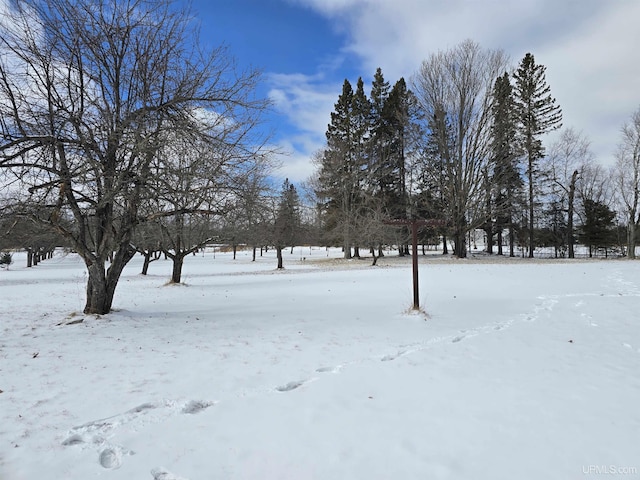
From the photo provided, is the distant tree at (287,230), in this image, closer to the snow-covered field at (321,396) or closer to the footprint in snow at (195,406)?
the snow-covered field at (321,396)

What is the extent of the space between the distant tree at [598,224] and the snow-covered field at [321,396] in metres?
32.8

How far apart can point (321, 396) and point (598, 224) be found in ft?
131

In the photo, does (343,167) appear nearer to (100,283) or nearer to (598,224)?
(598,224)

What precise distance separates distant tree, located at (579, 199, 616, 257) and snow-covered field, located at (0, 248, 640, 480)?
32829 millimetres

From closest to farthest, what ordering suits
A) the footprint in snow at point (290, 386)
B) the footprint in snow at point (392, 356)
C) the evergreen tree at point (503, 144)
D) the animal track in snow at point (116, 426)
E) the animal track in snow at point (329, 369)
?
1. the animal track in snow at point (116, 426)
2. the footprint in snow at point (290, 386)
3. the animal track in snow at point (329, 369)
4. the footprint in snow at point (392, 356)
5. the evergreen tree at point (503, 144)

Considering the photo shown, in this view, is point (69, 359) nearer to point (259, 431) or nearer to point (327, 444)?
point (259, 431)

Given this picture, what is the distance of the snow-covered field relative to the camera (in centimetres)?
246

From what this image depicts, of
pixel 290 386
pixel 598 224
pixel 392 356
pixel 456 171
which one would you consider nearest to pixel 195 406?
pixel 290 386

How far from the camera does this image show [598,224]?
1310 inches

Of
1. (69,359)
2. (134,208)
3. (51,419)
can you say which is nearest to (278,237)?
(134,208)

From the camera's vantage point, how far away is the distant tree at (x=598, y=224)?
33.0m

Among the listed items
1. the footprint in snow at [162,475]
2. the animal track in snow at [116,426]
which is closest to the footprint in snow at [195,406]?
the animal track in snow at [116,426]

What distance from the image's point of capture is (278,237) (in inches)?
1081

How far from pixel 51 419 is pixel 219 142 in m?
4.79
